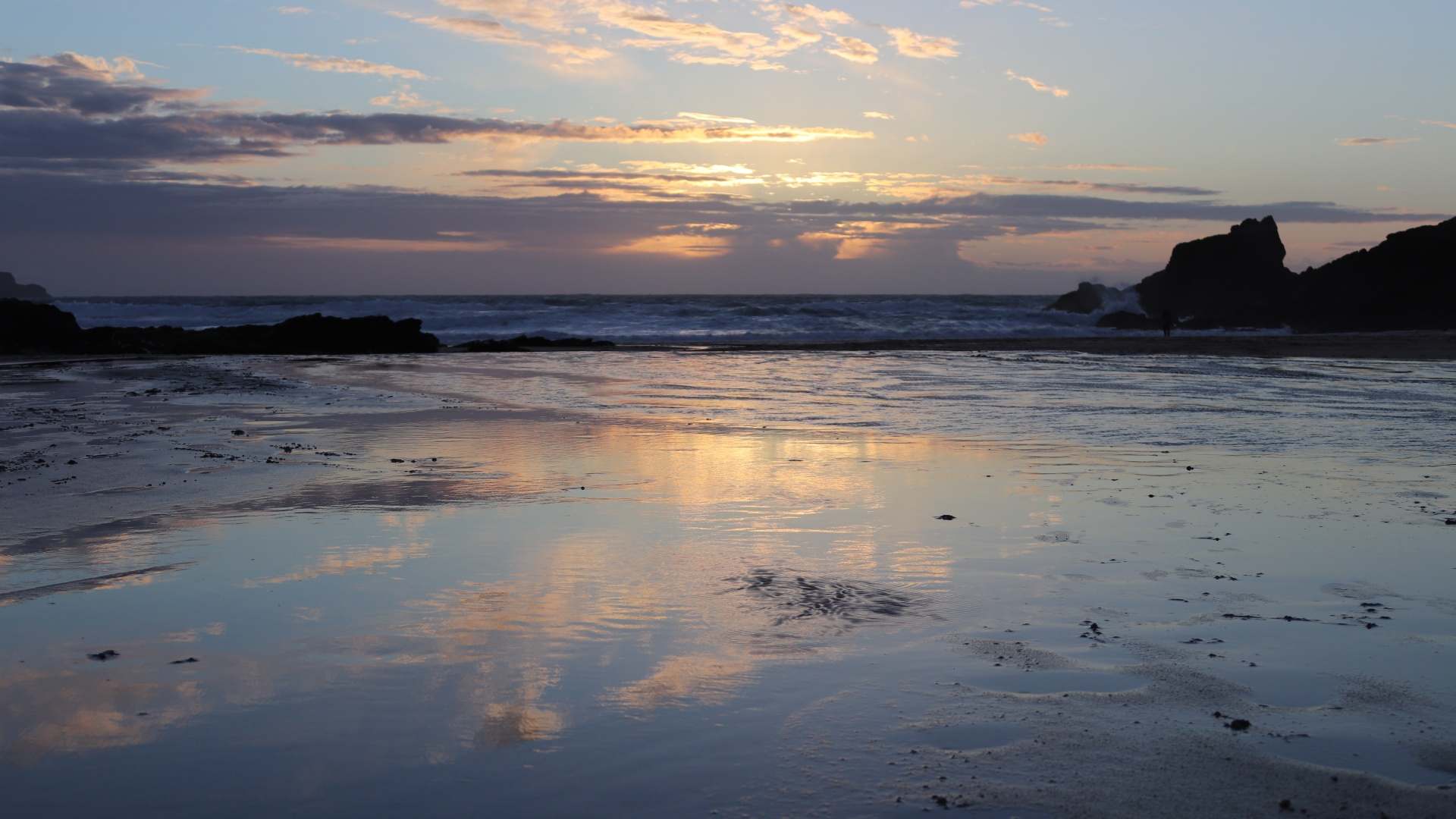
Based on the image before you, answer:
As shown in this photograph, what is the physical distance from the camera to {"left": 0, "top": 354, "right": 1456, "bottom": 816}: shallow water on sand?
319cm

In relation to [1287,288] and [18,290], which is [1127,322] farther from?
[18,290]

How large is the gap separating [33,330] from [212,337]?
517 cm

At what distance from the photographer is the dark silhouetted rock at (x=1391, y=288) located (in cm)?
5406

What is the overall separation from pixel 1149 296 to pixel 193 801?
7763cm

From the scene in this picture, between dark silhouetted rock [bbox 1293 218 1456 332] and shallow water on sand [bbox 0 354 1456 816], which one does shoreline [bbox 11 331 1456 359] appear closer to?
dark silhouetted rock [bbox 1293 218 1456 332]

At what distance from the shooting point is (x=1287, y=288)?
6506cm

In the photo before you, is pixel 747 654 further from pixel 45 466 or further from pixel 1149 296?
pixel 1149 296

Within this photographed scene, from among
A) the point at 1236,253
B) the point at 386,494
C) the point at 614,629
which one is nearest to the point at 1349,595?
the point at 614,629

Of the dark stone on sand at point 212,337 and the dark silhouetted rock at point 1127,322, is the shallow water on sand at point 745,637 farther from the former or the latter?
the dark silhouetted rock at point 1127,322

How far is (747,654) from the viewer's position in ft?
14.2

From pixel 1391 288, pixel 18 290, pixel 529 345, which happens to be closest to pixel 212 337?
pixel 529 345

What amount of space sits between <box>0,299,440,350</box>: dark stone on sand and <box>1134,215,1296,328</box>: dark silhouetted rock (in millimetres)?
49341

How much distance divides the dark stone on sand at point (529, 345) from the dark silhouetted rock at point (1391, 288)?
126 feet

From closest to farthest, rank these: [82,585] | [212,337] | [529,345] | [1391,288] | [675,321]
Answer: [82,585]
[212,337]
[529,345]
[1391,288]
[675,321]
